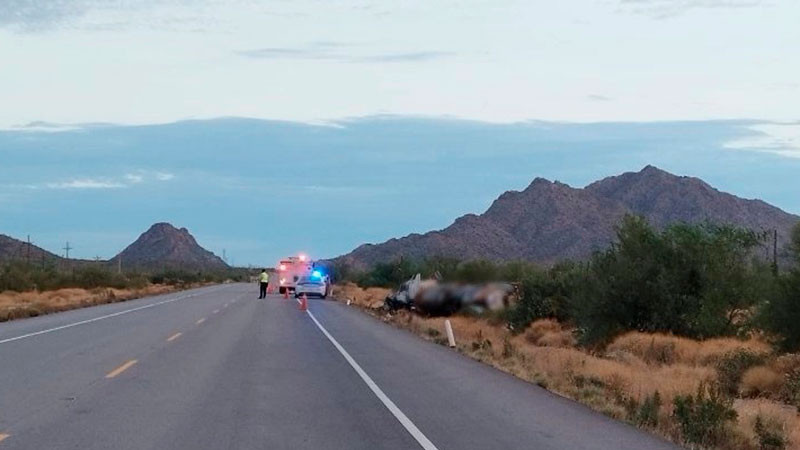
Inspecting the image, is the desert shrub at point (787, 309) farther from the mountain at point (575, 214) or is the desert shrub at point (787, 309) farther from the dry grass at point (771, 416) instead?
the mountain at point (575, 214)

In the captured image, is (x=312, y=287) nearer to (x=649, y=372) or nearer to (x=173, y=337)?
(x=173, y=337)

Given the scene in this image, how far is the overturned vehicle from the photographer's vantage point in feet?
140

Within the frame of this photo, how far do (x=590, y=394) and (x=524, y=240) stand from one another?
101545 millimetres

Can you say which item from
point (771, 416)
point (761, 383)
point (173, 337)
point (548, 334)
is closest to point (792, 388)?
point (761, 383)

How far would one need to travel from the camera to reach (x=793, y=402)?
21188 millimetres

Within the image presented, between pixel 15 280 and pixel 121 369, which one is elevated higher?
pixel 15 280

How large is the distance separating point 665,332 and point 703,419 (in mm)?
21193

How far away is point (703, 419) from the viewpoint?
14.8 m

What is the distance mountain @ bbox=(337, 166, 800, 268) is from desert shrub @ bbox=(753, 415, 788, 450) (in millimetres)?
87570

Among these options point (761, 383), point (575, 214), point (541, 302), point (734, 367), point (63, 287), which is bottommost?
point (761, 383)

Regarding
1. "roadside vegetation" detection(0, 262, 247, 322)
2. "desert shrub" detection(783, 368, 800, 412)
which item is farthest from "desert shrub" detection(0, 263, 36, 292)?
"desert shrub" detection(783, 368, 800, 412)

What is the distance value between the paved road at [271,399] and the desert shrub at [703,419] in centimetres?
58

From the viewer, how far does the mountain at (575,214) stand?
110 metres

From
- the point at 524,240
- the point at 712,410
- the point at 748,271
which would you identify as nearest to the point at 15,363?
the point at 712,410
